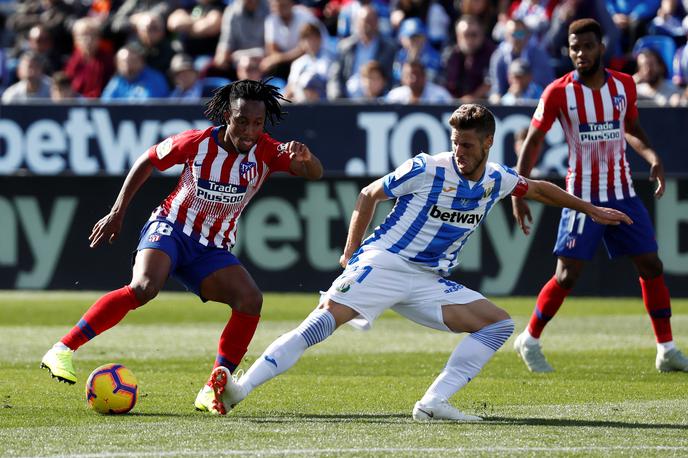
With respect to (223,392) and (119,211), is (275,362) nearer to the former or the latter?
(223,392)

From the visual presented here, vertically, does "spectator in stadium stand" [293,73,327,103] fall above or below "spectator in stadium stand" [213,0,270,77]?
below

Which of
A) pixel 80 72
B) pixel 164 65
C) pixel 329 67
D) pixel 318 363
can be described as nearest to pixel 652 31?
pixel 329 67

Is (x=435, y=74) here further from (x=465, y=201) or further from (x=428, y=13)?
(x=465, y=201)

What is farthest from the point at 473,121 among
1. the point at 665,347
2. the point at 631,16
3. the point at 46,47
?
A: the point at 46,47

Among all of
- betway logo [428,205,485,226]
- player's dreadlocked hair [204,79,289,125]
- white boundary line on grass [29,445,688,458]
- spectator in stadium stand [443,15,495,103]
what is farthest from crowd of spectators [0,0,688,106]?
white boundary line on grass [29,445,688,458]

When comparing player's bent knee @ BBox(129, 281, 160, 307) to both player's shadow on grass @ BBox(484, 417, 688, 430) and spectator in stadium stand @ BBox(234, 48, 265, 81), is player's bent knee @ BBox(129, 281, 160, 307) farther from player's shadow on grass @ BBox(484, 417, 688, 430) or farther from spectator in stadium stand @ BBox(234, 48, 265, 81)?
spectator in stadium stand @ BBox(234, 48, 265, 81)

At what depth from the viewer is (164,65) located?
17.7 meters

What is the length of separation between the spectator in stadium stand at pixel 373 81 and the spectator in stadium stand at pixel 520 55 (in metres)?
1.33

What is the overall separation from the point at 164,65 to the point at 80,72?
1.11 metres

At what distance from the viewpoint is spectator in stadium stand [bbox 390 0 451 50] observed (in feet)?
57.2

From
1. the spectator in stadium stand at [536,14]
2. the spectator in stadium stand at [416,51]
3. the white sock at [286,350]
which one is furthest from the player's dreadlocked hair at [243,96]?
the spectator in stadium stand at [536,14]

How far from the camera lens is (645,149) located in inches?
360

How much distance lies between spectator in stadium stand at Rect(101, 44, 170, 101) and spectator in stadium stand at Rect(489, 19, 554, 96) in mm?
4272

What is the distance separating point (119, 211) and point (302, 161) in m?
1.02
